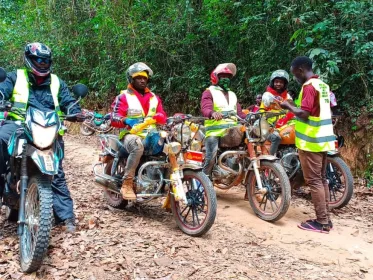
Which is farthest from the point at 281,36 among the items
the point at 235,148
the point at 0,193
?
the point at 0,193

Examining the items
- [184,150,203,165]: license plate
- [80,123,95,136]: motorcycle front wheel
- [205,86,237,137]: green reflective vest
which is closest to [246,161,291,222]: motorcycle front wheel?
[205,86,237,137]: green reflective vest

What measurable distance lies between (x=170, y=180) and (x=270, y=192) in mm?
1353

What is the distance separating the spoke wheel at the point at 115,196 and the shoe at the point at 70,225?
38.4 inches

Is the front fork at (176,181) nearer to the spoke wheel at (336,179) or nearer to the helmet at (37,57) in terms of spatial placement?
the helmet at (37,57)

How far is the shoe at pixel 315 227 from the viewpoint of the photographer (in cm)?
454

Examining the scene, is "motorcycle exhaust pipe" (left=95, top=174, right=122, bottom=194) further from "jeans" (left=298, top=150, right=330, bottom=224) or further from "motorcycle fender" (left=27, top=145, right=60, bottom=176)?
"jeans" (left=298, top=150, right=330, bottom=224)

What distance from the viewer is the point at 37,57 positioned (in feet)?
12.4

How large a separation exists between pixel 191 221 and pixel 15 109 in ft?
6.90

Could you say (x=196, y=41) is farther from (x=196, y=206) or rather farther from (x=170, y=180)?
(x=196, y=206)

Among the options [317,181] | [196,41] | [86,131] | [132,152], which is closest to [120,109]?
[132,152]

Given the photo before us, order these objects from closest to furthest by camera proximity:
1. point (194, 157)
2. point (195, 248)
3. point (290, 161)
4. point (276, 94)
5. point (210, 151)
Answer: point (195, 248)
point (194, 157)
point (210, 151)
point (290, 161)
point (276, 94)

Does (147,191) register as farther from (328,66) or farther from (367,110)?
(367,110)

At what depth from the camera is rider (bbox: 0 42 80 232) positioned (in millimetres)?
3742

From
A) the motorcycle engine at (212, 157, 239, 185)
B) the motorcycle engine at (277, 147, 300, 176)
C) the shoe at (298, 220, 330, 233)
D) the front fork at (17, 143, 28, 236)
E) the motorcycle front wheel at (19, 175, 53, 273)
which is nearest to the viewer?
the motorcycle front wheel at (19, 175, 53, 273)
